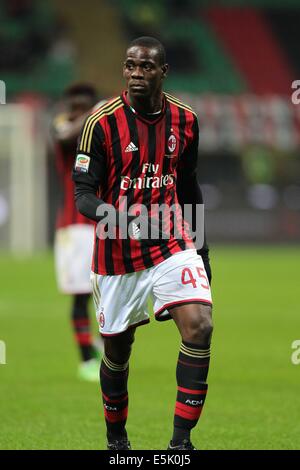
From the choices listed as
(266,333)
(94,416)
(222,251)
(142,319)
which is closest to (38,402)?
(94,416)

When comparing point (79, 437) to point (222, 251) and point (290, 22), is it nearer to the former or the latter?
point (222, 251)

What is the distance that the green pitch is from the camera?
5996mm

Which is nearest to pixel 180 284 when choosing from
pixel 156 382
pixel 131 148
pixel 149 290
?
pixel 149 290

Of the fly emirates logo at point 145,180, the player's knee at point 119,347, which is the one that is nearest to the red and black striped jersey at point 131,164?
the fly emirates logo at point 145,180

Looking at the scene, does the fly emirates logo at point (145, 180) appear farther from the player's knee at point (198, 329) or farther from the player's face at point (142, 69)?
the player's knee at point (198, 329)

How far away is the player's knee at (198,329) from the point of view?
195 inches

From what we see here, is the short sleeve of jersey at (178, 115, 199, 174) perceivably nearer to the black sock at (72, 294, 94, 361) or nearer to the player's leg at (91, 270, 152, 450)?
the player's leg at (91, 270, 152, 450)

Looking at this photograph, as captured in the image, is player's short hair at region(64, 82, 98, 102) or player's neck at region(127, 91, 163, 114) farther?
player's short hair at region(64, 82, 98, 102)

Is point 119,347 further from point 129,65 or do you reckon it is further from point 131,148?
point 129,65

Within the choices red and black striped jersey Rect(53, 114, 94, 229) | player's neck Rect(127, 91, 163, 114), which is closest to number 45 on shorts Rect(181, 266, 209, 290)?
player's neck Rect(127, 91, 163, 114)

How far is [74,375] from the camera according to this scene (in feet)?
27.7

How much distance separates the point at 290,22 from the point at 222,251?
463 inches

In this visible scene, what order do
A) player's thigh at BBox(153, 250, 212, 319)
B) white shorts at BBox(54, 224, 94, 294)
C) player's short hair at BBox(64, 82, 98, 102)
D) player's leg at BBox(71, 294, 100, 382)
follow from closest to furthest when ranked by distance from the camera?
1. player's thigh at BBox(153, 250, 212, 319)
2. player's short hair at BBox(64, 82, 98, 102)
3. player's leg at BBox(71, 294, 100, 382)
4. white shorts at BBox(54, 224, 94, 294)

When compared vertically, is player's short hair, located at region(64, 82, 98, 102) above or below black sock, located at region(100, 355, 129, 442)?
above
